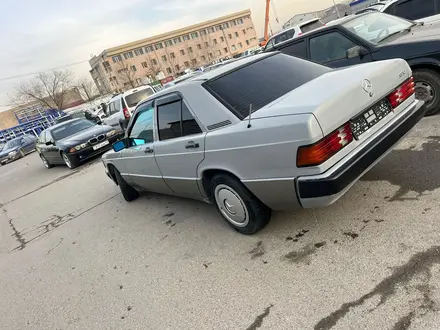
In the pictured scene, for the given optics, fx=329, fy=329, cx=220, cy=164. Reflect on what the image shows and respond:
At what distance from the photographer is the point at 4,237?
631cm

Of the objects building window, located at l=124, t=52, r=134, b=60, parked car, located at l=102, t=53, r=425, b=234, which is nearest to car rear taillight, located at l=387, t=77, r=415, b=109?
parked car, located at l=102, t=53, r=425, b=234

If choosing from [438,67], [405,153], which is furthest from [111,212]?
[438,67]

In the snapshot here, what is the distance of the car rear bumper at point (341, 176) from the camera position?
98.0 inches

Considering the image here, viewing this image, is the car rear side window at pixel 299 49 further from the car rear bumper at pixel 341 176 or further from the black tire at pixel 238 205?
the black tire at pixel 238 205

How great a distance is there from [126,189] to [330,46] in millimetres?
4286

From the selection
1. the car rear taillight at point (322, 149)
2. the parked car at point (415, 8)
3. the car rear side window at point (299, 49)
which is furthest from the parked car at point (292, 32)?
the car rear taillight at point (322, 149)

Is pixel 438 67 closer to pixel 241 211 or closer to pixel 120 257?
pixel 241 211

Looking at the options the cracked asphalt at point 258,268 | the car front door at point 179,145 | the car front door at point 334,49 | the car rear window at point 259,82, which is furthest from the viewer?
the car front door at point 334,49

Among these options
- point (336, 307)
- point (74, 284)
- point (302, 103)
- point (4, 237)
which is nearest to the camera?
point (336, 307)

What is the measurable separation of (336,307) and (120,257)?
2.64 m

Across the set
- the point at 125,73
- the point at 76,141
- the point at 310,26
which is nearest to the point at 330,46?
the point at 76,141

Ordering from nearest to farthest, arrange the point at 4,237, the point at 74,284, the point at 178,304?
the point at 178,304
the point at 74,284
the point at 4,237

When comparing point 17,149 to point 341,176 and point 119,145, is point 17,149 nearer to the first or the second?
point 119,145

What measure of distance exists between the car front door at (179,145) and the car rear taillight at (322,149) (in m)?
1.10
